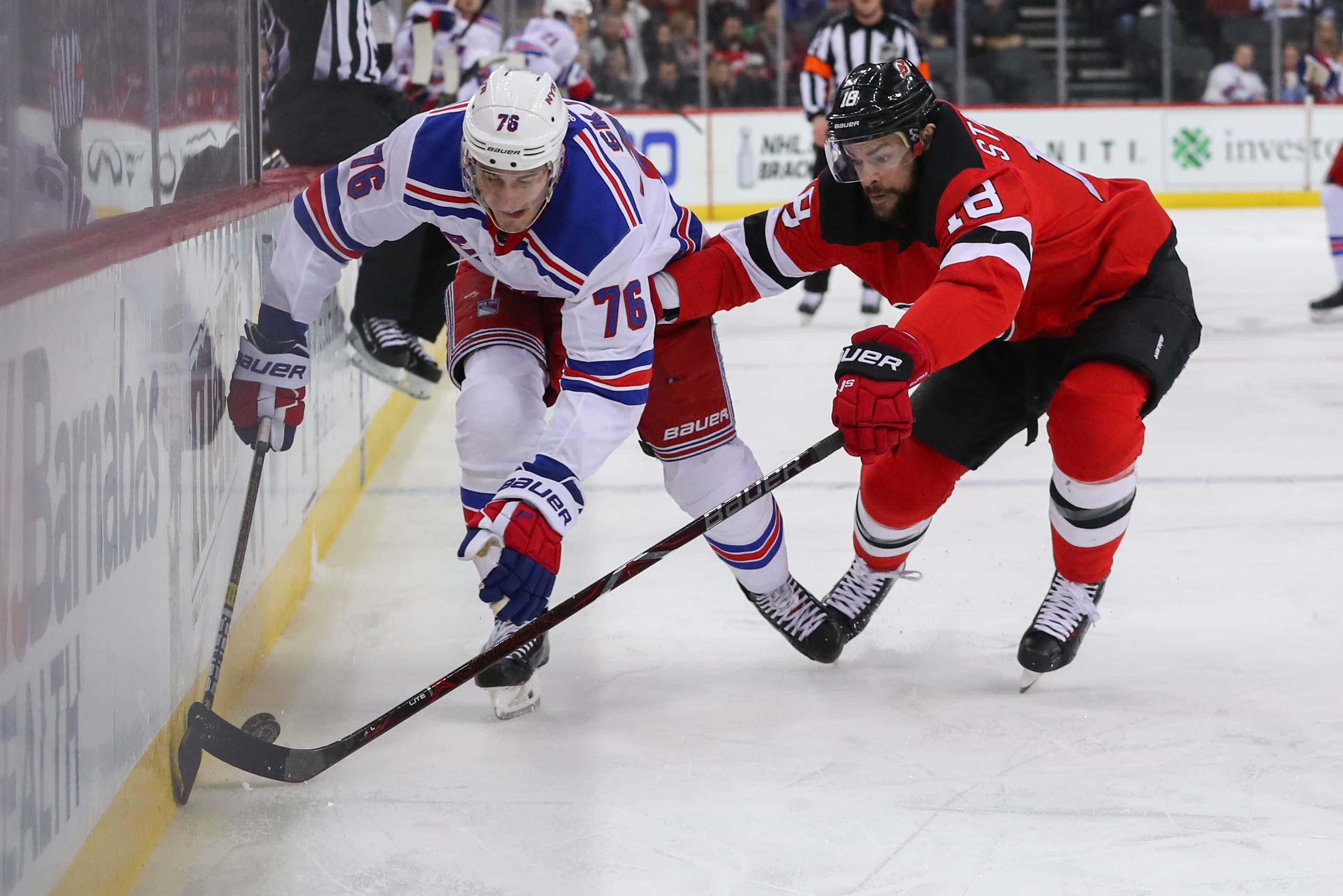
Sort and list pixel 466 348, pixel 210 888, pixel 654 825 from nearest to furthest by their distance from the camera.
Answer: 1. pixel 210 888
2. pixel 654 825
3. pixel 466 348

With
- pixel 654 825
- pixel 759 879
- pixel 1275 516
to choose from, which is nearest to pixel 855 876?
pixel 759 879

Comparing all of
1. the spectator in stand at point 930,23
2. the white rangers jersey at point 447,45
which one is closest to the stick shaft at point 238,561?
the white rangers jersey at point 447,45

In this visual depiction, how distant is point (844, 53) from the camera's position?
648cm

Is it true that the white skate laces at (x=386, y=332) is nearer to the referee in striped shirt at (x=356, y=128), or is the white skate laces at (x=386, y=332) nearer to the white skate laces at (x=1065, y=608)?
the referee in striped shirt at (x=356, y=128)

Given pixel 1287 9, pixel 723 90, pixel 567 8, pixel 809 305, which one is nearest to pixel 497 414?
pixel 809 305

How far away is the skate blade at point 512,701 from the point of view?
2.18m

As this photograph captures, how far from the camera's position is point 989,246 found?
6.45ft

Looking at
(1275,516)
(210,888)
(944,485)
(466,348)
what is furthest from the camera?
(1275,516)

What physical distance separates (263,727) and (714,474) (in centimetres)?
76

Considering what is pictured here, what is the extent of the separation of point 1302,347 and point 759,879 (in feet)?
15.1

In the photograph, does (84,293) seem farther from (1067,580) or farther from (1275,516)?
(1275,516)

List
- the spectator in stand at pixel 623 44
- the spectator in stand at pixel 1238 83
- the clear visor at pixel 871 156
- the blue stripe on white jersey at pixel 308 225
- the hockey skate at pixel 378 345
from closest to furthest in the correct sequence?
the clear visor at pixel 871 156
the blue stripe on white jersey at pixel 308 225
the hockey skate at pixel 378 345
the spectator in stand at pixel 623 44
the spectator in stand at pixel 1238 83

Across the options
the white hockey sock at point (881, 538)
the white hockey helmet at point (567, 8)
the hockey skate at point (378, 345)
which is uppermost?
the white hockey helmet at point (567, 8)

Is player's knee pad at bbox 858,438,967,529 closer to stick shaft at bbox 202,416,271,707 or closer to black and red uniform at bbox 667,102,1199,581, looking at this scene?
black and red uniform at bbox 667,102,1199,581
